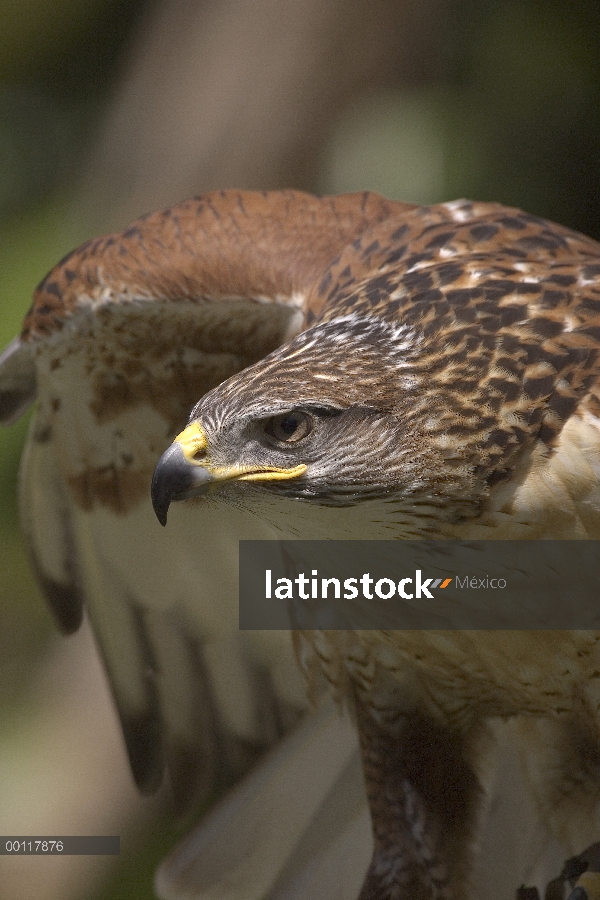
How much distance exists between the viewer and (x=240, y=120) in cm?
132

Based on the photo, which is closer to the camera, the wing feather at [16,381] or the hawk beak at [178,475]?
the hawk beak at [178,475]

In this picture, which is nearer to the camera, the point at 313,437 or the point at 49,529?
the point at 313,437

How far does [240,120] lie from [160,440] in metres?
0.45

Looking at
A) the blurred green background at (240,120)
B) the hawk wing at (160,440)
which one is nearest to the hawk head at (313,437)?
the hawk wing at (160,440)

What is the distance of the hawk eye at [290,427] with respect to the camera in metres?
0.75

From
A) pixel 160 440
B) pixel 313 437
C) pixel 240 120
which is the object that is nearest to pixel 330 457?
pixel 313 437

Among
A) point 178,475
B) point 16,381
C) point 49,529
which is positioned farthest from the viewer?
point 49,529

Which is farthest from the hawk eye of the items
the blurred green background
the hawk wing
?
the blurred green background

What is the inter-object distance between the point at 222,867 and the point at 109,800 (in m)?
0.19

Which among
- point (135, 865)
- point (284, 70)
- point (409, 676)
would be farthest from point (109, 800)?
point (284, 70)

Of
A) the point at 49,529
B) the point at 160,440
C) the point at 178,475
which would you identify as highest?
the point at 178,475

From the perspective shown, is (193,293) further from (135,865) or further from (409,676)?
(135,865)

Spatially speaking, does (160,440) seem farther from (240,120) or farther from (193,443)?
(193,443)

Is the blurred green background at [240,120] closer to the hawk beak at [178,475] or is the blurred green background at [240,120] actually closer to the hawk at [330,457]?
the hawk at [330,457]
